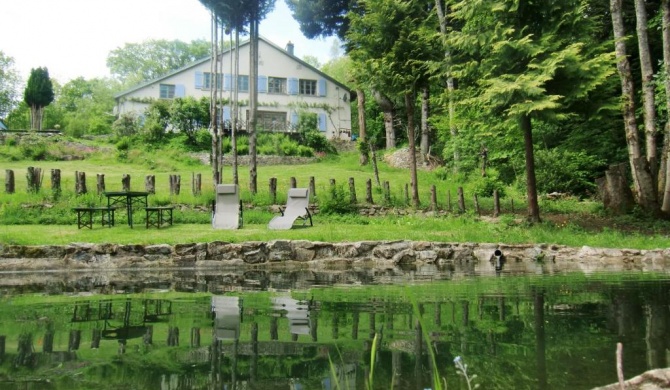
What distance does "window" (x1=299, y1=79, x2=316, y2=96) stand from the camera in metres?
38.3

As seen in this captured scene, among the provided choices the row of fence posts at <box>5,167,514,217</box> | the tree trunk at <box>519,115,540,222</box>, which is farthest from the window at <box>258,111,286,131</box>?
the tree trunk at <box>519,115,540,222</box>

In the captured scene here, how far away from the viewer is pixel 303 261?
10266mm

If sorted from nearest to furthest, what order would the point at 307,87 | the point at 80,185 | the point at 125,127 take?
the point at 80,185 → the point at 125,127 → the point at 307,87

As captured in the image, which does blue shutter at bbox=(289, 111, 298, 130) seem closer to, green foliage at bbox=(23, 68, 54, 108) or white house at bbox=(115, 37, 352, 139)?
white house at bbox=(115, 37, 352, 139)

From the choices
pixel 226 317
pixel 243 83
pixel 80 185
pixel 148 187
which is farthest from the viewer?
pixel 243 83

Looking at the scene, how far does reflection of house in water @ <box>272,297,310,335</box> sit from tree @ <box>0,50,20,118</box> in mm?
61846

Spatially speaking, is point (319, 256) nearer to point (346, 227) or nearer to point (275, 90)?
point (346, 227)

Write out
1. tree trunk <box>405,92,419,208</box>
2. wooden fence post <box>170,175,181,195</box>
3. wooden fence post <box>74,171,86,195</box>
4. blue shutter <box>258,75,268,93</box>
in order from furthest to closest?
blue shutter <box>258,75,268,93</box>, tree trunk <box>405,92,419,208</box>, wooden fence post <box>170,175,181,195</box>, wooden fence post <box>74,171,86,195</box>

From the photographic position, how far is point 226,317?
4902 millimetres

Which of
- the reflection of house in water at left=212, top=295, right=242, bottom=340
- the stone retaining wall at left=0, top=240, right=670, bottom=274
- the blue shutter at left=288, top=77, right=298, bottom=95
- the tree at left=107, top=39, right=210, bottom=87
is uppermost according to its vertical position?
the tree at left=107, top=39, right=210, bottom=87

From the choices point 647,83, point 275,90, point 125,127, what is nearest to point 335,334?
point 647,83

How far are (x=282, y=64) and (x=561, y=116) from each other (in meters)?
28.5

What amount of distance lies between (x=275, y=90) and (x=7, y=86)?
37.1 metres

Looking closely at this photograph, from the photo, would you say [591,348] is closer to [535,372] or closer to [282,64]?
[535,372]
